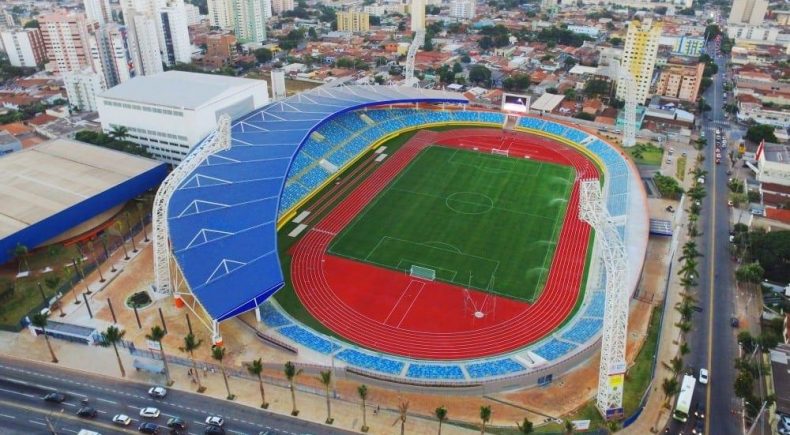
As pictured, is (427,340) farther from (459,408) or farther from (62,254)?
(62,254)

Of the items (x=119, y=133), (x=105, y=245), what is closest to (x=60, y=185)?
(x=105, y=245)

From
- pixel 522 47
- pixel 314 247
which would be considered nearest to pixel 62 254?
pixel 314 247

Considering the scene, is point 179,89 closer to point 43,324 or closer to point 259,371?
point 43,324

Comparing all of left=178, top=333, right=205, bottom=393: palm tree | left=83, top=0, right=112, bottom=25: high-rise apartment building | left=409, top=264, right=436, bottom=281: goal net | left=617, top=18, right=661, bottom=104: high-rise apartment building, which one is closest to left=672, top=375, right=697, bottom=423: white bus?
left=409, top=264, right=436, bottom=281: goal net

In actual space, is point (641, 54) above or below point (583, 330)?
above

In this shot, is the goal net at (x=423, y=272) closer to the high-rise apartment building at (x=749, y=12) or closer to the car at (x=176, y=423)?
the car at (x=176, y=423)

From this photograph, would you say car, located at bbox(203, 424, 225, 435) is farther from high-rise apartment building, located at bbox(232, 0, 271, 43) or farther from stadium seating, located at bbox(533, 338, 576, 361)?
high-rise apartment building, located at bbox(232, 0, 271, 43)
